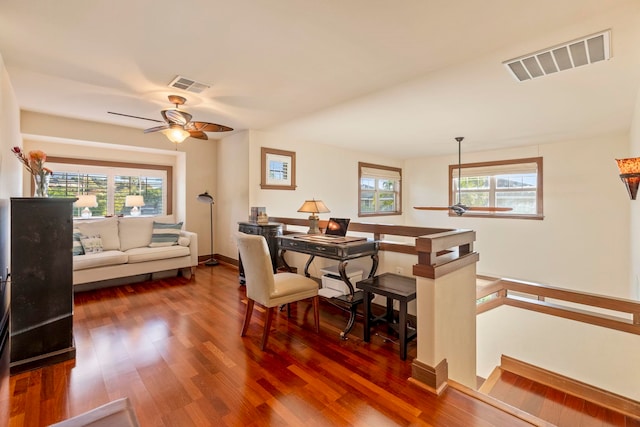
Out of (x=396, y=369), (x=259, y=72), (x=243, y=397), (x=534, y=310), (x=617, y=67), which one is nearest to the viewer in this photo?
(x=243, y=397)

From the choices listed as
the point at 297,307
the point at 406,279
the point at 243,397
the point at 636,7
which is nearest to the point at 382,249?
the point at 406,279

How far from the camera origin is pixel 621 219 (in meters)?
5.09

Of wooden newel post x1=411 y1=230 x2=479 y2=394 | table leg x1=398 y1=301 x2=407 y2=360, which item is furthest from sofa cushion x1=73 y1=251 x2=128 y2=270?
wooden newel post x1=411 y1=230 x2=479 y2=394

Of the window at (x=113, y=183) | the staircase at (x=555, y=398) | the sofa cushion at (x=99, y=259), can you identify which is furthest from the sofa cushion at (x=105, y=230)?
the staircase at (x=555, y=398)

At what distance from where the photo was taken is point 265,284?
2510mm

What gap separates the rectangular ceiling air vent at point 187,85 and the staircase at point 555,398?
176 inches

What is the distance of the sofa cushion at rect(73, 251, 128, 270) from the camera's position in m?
3.89

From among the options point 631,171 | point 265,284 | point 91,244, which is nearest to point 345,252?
point 265,284

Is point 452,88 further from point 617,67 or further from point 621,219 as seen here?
point 621,219

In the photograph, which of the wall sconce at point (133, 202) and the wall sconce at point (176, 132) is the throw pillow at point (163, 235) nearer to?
the wall sconce at point (133, 202)

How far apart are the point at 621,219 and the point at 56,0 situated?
771cm

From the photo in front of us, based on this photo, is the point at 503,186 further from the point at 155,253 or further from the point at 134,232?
the point at 134,232

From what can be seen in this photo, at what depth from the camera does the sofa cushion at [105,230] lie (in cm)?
439

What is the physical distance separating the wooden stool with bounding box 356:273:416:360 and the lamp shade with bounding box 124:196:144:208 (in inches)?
179
